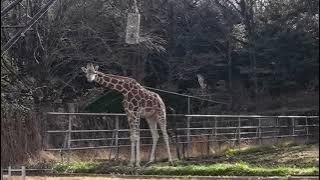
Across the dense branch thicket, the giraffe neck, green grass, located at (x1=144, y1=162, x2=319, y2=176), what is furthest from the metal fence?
green grass, located at (x1=144, y1=162, x2=319, y2=176)

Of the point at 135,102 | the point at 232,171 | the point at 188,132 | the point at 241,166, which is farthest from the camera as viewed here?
the point at 188,132

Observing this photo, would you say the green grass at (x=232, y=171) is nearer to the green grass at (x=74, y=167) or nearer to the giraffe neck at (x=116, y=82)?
the green grass at (x=74, y=167)

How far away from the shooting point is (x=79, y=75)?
23797mm

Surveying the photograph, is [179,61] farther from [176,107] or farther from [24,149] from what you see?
[24,149]

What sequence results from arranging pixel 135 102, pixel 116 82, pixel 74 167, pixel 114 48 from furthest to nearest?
1. pixel 114 48
2. pixel 116 82
3. pixel 135 102
4. pixel 74 167

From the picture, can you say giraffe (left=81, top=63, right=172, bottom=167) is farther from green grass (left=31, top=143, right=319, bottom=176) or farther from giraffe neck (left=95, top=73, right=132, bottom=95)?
green grass (left=31, top=143, right=319, bottom=176)

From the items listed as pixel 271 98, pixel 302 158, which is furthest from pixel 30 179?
pixel 271 98

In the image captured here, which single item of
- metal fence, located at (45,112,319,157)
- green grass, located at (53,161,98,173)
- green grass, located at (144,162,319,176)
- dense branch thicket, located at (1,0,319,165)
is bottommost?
green grass, located at (53,161,98,173)

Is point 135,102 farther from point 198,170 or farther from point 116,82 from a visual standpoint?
point 198,170

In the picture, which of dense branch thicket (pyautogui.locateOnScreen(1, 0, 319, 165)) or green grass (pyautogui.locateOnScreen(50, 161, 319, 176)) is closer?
green grass (pyautogui.locateOnScreen(50, 161, 319, 176))

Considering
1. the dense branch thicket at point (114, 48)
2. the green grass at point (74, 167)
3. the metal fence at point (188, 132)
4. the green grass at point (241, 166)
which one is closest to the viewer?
the green grass at point (241, 166)

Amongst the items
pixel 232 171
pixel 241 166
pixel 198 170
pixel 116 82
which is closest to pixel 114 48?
pixel 116 82

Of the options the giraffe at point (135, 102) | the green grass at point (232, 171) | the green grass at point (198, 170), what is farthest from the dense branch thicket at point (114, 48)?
the green grass at point (232, 171)

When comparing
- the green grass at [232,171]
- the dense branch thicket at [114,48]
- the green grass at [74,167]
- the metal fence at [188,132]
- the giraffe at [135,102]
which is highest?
the dense branch thicket at [114,48]
